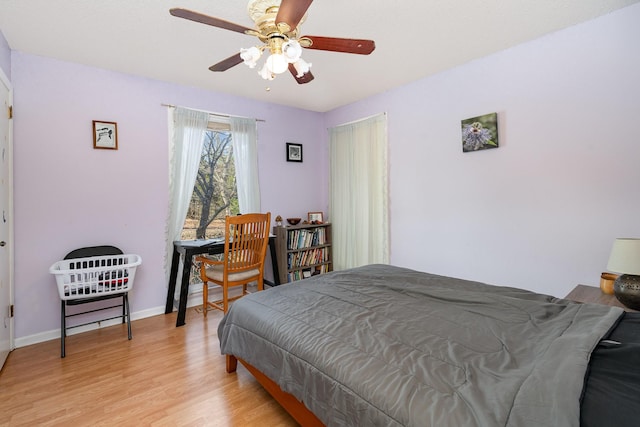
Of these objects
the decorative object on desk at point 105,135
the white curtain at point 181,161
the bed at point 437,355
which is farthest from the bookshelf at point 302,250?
the decorative object on desk at point 105,135

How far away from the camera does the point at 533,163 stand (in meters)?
2.47

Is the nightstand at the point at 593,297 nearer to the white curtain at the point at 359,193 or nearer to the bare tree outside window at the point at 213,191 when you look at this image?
A: the white curtain at the point at 359,193

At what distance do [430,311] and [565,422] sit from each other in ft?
2.66

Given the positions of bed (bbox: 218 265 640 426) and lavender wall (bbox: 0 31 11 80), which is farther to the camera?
lavender wall (bbox: 0 31 11 80)

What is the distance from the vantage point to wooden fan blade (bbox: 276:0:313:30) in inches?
50.4

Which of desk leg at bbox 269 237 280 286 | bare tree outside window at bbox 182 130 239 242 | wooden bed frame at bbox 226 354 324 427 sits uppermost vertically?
bare tree outside window at bbox 182 130 239 242

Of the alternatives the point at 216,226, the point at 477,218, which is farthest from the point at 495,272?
the point at 216,226

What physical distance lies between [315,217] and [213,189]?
4.47 feet

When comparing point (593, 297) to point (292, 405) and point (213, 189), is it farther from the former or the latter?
point (213, 189)

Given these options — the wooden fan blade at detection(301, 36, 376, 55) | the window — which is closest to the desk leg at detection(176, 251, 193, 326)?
the window

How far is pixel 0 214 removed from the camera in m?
2.23

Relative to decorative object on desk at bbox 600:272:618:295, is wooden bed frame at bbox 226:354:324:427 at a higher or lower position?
lower

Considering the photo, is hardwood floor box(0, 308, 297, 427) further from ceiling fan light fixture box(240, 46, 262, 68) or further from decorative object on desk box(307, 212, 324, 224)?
decorative object on desk box(307, 212, 324, 224)

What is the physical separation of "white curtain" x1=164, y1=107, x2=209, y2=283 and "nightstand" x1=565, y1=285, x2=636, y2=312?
10.9ft
